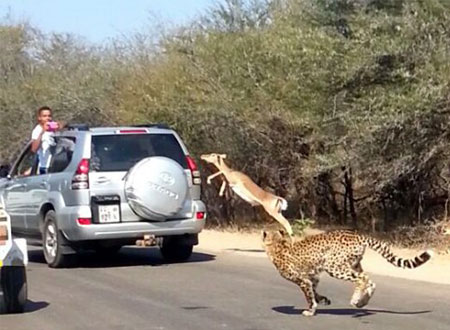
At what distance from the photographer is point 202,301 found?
1214cm

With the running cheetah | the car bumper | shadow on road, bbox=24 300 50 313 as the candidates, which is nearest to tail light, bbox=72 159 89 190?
the car bumper

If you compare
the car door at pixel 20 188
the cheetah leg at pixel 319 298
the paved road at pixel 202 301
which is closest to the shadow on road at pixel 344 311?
the paved road at pixel 202 301

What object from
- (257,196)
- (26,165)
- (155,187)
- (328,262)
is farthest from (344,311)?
(26,165)

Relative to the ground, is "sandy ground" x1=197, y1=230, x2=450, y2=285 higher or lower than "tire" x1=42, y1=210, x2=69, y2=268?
lower

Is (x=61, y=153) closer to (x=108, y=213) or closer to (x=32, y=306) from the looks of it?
(x=108, y=213)

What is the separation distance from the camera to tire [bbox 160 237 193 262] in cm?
1628

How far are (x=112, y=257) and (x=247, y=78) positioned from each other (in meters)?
4.54

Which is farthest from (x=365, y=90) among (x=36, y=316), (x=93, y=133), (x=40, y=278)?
(x=36, y=316)

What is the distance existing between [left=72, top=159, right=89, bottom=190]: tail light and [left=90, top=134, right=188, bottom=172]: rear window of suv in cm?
10

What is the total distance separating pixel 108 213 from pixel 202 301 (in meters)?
3.34

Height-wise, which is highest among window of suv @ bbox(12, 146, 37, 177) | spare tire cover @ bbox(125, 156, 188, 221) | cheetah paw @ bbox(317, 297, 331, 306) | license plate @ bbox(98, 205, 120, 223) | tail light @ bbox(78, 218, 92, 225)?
window of suv @ bbox(12, 146, 37, 177)

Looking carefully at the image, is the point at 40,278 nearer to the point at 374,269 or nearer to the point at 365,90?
the point at 374,269

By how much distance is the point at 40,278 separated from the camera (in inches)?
571

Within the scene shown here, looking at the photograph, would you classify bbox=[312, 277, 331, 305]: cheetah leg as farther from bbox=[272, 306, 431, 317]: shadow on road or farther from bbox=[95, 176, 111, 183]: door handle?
bbox=[95, 176, 111, 183]: door handle
